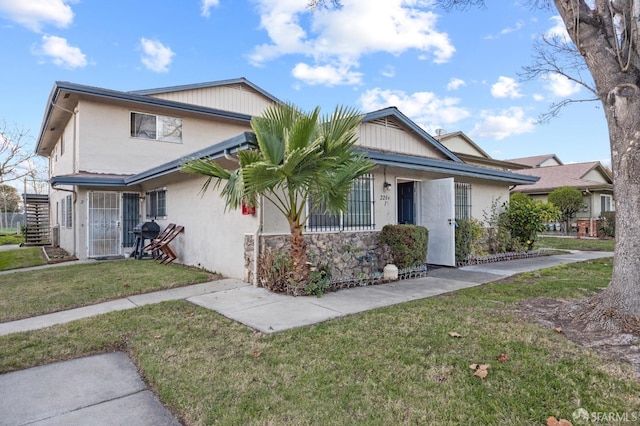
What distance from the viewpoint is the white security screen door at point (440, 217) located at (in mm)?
8945

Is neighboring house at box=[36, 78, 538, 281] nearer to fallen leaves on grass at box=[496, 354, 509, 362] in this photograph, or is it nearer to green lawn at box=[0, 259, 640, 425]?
green lawn at box=[0, 259, 640, 425]

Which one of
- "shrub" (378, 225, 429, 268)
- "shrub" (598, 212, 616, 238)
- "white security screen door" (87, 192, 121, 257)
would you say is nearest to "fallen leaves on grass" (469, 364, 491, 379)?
"shrub" (378, 225, 429, 268)

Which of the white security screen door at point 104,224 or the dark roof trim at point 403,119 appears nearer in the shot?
the dark roof trim at point 403,119

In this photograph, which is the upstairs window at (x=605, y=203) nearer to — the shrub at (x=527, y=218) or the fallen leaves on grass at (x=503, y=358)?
the shrub at (x=527, y=218)

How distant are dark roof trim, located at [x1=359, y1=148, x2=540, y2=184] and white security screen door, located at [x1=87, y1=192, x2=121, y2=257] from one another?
9395 mm

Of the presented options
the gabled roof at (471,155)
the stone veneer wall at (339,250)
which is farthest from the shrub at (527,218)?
the gabled roof at (471,155)

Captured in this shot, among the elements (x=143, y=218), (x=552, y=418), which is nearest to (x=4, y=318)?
(x=552, y=418)

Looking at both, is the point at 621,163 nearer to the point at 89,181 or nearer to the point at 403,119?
the point at 403,119

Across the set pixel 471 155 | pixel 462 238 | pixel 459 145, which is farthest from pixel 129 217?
Answer: pixel 459 145

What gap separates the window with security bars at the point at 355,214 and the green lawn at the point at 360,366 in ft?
9.45

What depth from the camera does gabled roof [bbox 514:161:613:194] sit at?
20.7 metres

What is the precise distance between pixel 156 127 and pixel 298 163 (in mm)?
10143

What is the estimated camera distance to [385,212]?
8.83m

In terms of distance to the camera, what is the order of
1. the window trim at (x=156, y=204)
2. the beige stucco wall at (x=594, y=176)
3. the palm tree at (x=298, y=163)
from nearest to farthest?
the palm tree at (x=298, y=163) < the window trim at (x=156, y=204) < the beige stucco wall at (x=594, y=176)
